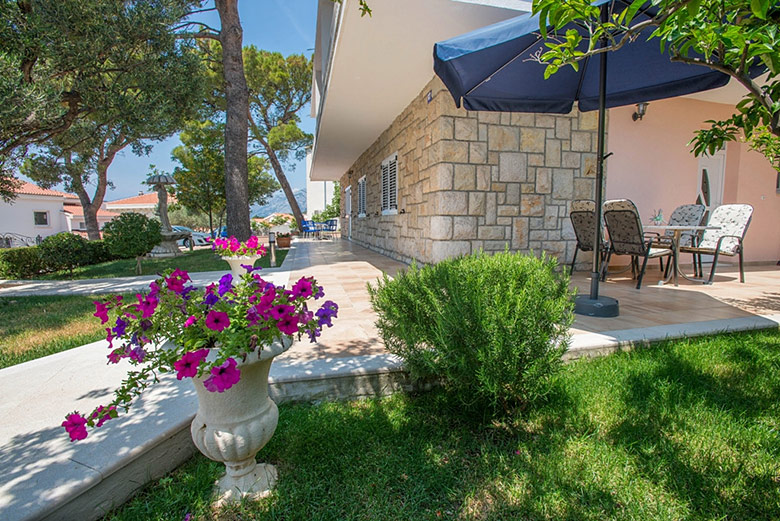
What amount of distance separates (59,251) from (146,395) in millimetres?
8231

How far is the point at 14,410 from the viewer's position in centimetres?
171

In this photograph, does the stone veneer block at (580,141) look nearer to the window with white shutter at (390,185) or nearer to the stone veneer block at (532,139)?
the stone veneer block at (532,139)

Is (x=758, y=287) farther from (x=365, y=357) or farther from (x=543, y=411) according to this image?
(x=365, y=357)

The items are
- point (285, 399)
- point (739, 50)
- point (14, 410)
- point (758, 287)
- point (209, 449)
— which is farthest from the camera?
point (758, 287)

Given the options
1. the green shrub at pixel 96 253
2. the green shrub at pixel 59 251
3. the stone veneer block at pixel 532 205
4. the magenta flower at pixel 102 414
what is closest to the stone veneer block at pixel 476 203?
the stone veneer block at pixel 532 205

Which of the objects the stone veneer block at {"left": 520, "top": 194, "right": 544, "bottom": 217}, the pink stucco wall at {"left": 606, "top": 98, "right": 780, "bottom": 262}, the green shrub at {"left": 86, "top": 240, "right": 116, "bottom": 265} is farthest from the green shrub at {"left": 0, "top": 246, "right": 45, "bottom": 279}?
the pink stucco wall at {"left": 606, "top": 98, "right": 780, "bottom": 262}

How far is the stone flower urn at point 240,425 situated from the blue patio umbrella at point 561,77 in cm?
232

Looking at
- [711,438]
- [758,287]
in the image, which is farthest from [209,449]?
[758,287]

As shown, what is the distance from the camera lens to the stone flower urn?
124 centimetres

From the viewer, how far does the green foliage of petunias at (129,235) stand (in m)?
6.41

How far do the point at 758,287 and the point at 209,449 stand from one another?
5748 mm

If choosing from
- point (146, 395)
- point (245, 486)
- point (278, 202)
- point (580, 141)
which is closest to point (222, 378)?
point (245, 486)

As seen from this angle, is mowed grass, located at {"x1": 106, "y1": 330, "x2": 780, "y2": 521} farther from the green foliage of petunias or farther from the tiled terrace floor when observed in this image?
the green foliage of petunias

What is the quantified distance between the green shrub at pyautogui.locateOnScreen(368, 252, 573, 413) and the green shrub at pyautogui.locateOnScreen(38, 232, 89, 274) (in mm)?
8609
